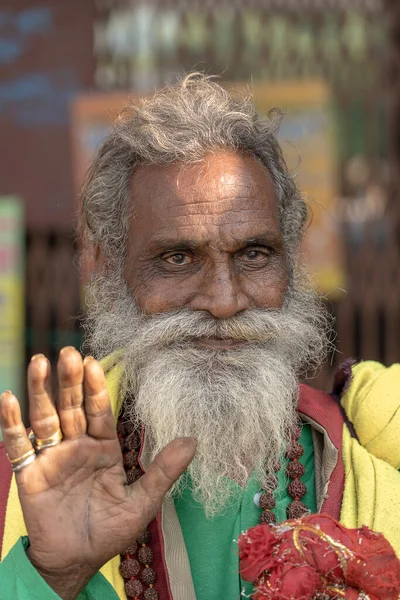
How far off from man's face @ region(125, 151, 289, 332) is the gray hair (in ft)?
0.16

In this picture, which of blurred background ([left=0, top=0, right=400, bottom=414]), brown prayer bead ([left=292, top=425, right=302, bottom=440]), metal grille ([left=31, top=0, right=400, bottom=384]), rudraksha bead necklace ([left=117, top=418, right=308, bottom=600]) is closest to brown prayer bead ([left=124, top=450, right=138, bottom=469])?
rudraksha bead necklace ([left=117, top=418, right=308, bottom=600])

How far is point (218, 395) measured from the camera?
2559 mm

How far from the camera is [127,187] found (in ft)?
9.25

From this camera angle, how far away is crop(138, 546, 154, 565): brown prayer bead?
2.44 m

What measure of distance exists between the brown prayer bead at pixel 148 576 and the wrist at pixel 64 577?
33 centimetres

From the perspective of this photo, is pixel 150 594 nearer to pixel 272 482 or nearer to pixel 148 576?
pixel 148 576

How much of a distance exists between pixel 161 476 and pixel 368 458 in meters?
0.69

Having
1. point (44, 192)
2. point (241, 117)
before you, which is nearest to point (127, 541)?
point (241, 117)

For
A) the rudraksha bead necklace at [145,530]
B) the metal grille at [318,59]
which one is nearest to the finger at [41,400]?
the rudraksha bead necklace at [145,530]

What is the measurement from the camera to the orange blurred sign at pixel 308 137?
17.0ft

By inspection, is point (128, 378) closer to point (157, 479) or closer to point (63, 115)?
point (157, 479)

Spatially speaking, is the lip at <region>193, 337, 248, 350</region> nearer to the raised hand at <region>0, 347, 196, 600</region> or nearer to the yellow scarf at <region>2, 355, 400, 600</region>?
the yellow scarf at <region>2, 355, 400, 600</region>

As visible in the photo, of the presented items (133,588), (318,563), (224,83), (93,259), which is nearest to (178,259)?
(93,259)

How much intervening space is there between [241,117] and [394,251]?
2907 millimetres
